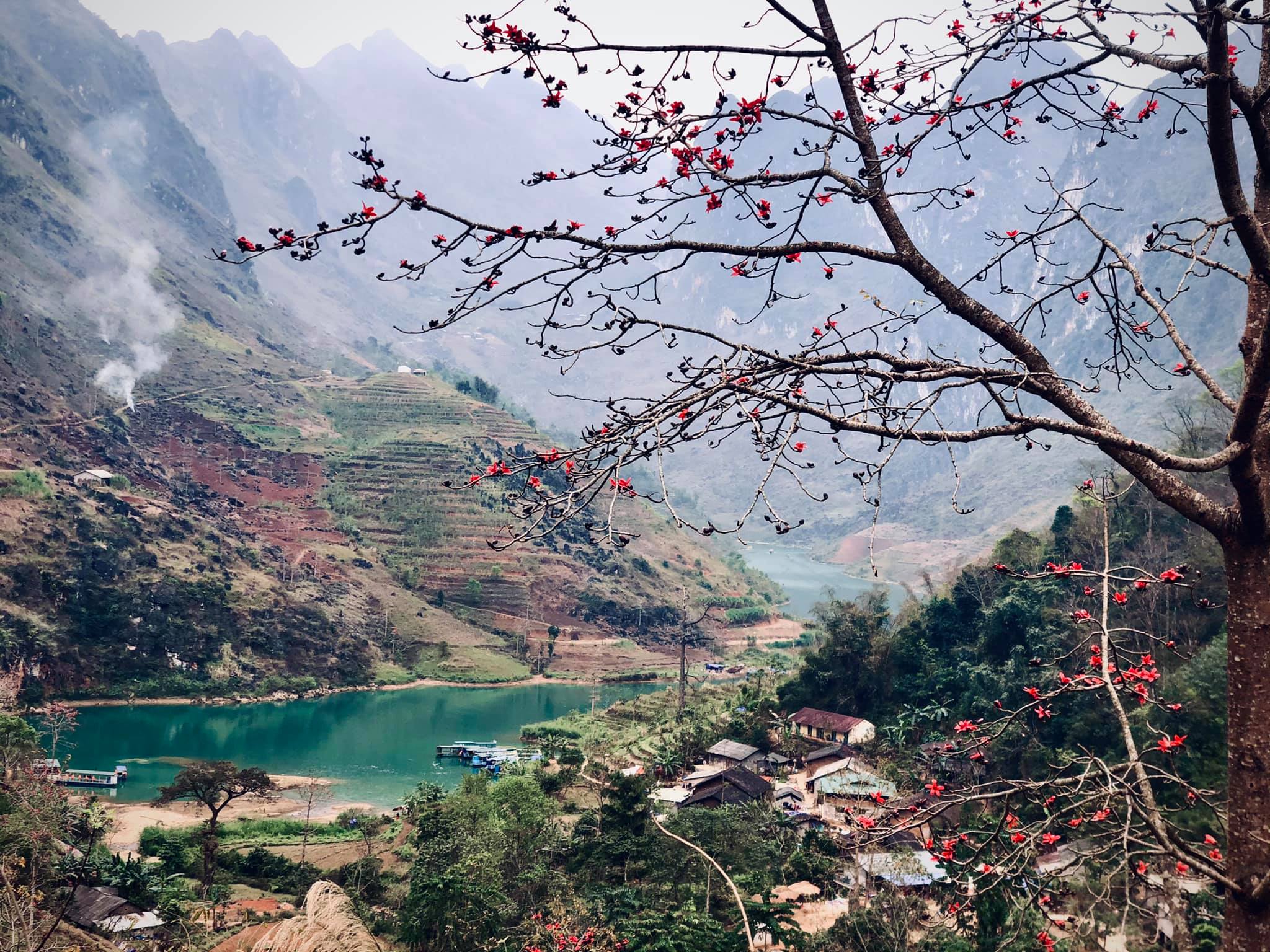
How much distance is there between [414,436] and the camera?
64.8m

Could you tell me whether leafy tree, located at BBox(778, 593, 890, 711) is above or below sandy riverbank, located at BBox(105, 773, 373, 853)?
above

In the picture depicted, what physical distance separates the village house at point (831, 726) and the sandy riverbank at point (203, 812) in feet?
45.1

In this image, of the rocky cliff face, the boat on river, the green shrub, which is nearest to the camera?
the rocky cliff face

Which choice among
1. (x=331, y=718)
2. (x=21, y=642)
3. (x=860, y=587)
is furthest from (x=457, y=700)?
(x=860, y=587)

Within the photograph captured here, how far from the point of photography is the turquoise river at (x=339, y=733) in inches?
1190

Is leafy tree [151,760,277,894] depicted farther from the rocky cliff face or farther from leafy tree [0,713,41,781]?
the rocky cliff face

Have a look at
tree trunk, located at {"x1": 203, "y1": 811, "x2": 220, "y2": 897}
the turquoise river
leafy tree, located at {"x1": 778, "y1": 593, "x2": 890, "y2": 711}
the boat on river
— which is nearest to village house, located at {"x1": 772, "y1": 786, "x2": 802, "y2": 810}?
leafy tree, located at {"x1": 778, "y1": 593, "x2": 890, "y2": 711}

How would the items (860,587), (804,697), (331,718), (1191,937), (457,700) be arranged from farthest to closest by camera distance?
1. (860,587)
2. (457,700)
3. (331,718)
4. (804,697)
5. (1191,937)

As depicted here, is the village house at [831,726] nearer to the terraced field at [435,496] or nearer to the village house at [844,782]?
the village house at [844,782]

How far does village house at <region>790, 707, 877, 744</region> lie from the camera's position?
84.9 feet

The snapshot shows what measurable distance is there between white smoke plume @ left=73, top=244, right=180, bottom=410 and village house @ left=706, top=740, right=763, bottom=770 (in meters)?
50.2

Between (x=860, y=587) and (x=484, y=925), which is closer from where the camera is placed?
(x=484, y=925)

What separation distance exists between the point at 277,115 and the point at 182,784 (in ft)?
659

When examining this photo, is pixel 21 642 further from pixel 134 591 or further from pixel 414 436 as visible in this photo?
pixel 414 436
